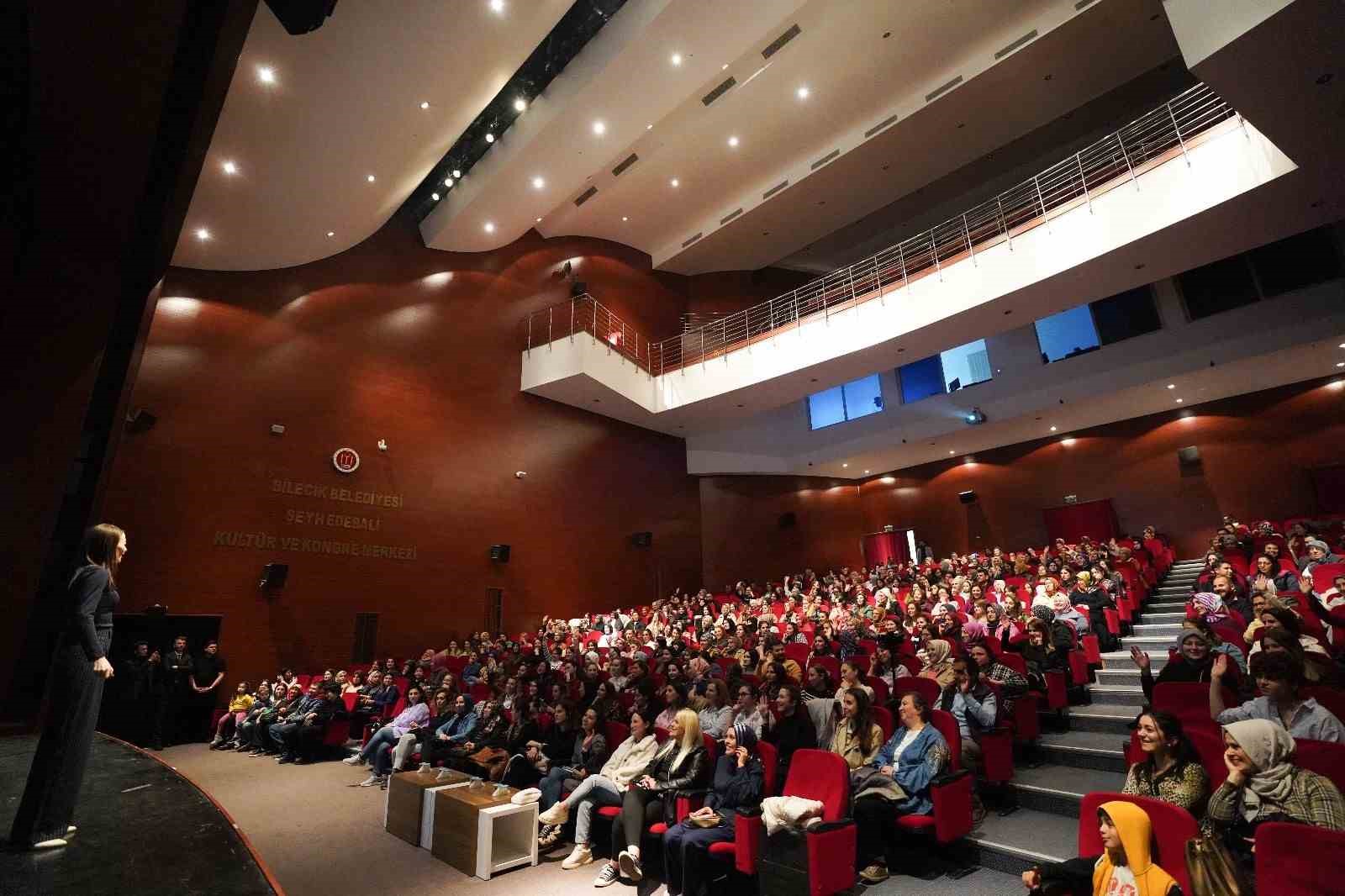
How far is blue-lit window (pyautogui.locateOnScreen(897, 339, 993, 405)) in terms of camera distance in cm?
1136

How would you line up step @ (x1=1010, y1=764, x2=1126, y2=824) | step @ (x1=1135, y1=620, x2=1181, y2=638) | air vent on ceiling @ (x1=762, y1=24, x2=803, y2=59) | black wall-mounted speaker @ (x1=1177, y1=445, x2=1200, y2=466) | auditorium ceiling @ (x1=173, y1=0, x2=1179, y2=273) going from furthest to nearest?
1. black wall-mounted speaker @ (x1=1177, y1=445, x2=1200, y2=466)
2. air vent on ceiling @ (x1=762, y1=24, x2=803, y2=59)
3. auditorium ceiling @ (x1=173, y1=0, x2=1179, y2=273)
4. step @ (x1=1135, y1=620, x2=1181, y2=638)
5. step @ (x1=1010, y1=764, x2=1126, y2=824)

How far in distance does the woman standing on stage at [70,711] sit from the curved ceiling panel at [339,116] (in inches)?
→ 216

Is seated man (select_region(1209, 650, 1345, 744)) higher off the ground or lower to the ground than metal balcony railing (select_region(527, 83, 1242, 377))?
lower

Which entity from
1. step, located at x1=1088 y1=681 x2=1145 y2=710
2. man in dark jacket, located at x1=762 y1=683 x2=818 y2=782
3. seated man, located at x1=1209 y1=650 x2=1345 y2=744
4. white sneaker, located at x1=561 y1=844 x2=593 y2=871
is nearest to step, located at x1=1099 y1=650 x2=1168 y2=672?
step, located at x1=1088 y1=681 x2=1145 y2=710

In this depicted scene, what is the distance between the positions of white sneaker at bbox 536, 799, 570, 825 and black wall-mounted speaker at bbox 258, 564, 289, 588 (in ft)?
17.1

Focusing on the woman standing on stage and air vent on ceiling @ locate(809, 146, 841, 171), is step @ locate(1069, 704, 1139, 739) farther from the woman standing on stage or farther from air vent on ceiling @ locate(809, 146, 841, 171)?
air vent on ceiling @ locate(809, 146, 841, 171)

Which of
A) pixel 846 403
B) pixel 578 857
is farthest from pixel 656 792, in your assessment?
pixel 846 403

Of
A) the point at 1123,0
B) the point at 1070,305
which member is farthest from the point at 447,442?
the point at 1123,0

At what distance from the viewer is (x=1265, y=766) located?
1.96 meters

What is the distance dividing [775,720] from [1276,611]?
2.55 metres

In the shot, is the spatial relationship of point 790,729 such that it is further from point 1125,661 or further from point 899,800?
point 1125,661

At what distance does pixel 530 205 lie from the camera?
9.73 m

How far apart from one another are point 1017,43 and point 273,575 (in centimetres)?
1155

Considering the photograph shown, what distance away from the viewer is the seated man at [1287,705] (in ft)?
7.29
